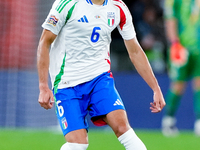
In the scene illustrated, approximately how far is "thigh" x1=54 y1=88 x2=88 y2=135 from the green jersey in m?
4.78

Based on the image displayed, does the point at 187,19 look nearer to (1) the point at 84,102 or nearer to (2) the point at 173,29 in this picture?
(2) the point at 173,29

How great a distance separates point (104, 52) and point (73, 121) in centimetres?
66

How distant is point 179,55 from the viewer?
329 inches

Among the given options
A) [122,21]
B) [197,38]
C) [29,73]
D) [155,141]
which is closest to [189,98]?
[197,38]

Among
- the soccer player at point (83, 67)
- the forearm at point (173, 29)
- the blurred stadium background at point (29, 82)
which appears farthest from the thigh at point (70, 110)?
the blurred stadium background at point (29, 82)

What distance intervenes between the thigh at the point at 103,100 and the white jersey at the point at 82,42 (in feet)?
0.36

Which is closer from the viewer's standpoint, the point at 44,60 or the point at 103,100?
the point at 44,60

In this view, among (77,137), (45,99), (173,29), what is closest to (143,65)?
(77,137)

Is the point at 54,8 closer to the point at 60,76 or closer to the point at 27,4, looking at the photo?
the point at 60,76

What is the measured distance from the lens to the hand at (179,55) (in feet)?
27.4

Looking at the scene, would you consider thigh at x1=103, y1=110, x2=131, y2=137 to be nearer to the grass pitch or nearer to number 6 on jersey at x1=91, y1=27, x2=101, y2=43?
A: number 6 on jersey at x1=91, y1=27, x2=101, y2=43

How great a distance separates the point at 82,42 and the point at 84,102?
487 millimetres

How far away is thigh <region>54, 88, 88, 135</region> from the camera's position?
3.84 metres

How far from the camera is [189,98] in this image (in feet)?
30.5
